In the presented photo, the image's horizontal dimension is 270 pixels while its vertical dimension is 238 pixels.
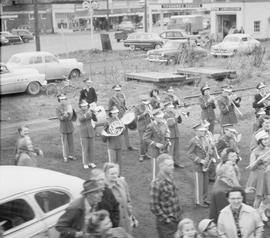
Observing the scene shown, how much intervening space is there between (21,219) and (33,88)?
15.0m

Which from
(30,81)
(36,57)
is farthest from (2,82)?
(36,57)

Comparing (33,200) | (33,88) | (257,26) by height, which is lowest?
(33,88)

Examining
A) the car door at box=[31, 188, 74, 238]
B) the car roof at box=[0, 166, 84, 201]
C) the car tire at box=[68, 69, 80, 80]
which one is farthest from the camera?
the car tire at box=[68, 69, 80, 80]

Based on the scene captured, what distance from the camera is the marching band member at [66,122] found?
12133 mm

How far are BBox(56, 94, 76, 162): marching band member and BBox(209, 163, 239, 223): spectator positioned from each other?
17.4ft

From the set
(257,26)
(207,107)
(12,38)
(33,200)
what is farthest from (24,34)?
(33,200)

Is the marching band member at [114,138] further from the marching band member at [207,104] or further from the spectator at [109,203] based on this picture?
the spectator at [109,203]

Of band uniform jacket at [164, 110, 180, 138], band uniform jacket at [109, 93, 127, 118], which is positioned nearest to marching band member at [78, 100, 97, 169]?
band uniform jacket at [109, 93, 127, 118]

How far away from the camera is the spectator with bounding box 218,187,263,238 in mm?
6422

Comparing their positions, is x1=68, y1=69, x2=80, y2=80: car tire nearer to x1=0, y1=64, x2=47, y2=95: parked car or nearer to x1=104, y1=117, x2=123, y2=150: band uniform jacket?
x1=0, y1=64, x2=47, y2=95: parked car

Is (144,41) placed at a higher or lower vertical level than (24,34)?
lower

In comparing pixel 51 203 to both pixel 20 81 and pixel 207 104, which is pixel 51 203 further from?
pixel 20 81

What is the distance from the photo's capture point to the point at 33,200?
6.56 meters

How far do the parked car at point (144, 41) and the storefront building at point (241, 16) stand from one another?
4.02 metres
